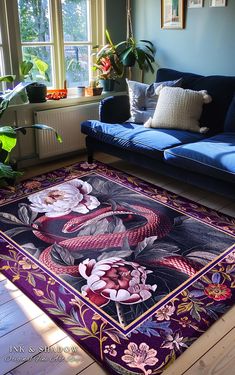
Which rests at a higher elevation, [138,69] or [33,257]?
[138,69]

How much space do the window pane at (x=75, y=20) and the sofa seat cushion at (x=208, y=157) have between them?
1.90 m

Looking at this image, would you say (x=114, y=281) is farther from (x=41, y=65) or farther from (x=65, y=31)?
(x=65, y=31)

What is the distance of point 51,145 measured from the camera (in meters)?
3.69

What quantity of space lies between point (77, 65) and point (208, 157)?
213 cm

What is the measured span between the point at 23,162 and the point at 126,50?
5.38 ft

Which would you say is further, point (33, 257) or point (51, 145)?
point (51, 145)

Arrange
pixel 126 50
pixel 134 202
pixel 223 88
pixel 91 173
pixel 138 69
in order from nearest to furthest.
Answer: pixel 134 202
pixel 223 88
pixel 91 173
pixel 126 50
pixel 138 69

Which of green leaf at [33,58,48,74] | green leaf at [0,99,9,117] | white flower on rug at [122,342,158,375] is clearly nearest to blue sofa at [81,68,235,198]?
green leaf at [33,58,48,74]

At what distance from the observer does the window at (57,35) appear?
3.41 metres

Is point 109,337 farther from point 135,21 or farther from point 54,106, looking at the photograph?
point 135,21

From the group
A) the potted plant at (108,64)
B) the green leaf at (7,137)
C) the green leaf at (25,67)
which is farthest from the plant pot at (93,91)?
the green leaf at (7,137)

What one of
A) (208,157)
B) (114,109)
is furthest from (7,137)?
(208,157)

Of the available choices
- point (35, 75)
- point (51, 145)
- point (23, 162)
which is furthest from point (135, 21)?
point (23, 162)

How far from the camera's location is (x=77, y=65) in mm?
4000
